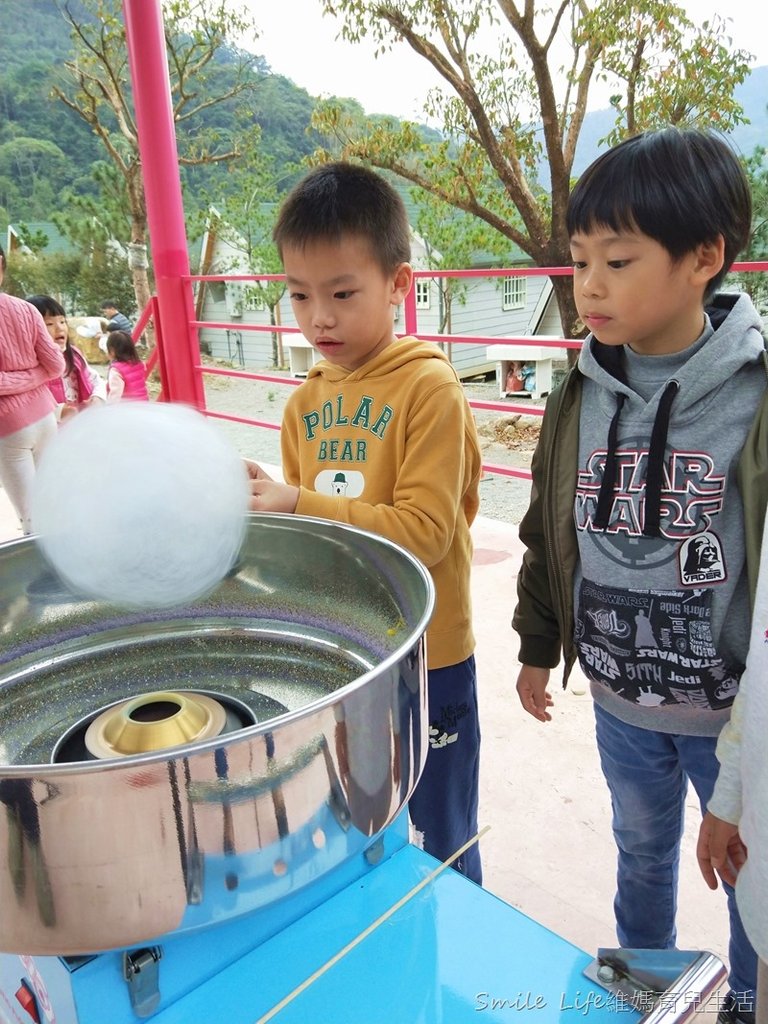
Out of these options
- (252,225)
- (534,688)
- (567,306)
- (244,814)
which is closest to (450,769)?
(534,688)

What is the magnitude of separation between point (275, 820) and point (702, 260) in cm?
77

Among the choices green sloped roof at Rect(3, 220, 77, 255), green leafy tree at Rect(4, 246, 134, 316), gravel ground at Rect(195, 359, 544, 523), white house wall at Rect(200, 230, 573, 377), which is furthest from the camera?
green sloped roof at Rect(3, 220, 77, 255)

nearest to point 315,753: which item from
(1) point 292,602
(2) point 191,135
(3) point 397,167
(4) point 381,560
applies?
(4) point 381,560

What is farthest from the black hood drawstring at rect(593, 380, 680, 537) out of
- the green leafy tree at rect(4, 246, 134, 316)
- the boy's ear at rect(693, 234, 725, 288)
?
the green leafy tree at rect(4, 246, 134, 316)

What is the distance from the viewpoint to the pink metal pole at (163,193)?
11.4 ft

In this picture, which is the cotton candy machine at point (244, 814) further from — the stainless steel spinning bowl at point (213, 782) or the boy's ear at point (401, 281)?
the boy's ear at point (401, 281)

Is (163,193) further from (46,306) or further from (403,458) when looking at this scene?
(403,458)

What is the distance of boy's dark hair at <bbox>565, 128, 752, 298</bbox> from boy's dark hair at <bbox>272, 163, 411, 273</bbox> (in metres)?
0.26

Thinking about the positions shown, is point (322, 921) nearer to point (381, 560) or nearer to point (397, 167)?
point (381, 560)

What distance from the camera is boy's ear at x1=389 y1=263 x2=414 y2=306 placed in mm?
1033

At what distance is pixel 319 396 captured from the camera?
113cm

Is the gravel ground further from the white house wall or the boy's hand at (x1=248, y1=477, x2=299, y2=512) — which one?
the white house wall

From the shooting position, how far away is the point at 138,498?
591 mm

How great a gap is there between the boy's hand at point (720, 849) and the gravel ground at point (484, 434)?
1.66 m
